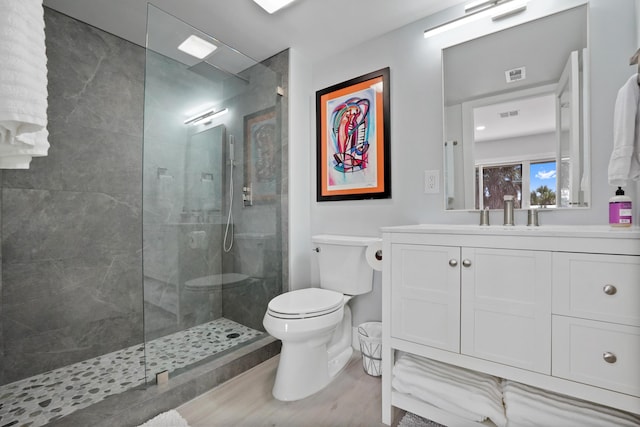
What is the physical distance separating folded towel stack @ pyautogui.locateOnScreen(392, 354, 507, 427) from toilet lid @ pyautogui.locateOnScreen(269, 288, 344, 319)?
0.46 m

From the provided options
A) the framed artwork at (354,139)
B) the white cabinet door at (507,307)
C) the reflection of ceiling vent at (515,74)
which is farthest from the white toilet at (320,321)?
the reflection of ceiling vent at (515,74)

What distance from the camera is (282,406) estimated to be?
1549 mm

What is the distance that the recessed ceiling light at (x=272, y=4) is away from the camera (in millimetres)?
1740

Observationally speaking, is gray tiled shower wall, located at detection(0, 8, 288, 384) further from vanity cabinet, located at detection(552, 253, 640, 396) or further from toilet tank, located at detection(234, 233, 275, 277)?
vanity cabinet, located at detection(552, 253, 640, 396)

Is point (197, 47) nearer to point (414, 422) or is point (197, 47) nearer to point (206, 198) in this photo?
point (206, 198)

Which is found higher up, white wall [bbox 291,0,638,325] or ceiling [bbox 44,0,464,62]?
ceiling [bbox 44,0,464,62]

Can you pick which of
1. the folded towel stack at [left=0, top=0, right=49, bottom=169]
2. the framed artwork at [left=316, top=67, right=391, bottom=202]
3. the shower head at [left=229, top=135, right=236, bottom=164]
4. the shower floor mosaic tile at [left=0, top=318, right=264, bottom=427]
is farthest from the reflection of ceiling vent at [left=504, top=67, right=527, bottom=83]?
the shower floor mosaic tile at [left=0, top=318, right=264, bottom=427]

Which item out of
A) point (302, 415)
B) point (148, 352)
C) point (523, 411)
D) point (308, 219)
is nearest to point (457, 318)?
point (523, 411)

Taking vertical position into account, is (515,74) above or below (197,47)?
below

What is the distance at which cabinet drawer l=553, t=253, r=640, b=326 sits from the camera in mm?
970

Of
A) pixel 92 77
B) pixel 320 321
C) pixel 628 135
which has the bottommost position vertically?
pixel 320 321

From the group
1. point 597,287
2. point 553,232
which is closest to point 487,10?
point 553,232

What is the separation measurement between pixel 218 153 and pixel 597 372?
214cm

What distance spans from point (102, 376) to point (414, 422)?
5.93 ft
